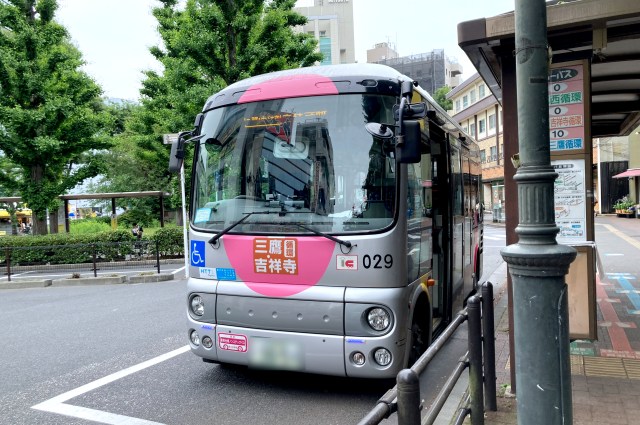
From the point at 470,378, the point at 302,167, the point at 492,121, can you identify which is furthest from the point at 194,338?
the point at 492,121

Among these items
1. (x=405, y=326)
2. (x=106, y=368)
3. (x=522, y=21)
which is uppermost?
(x=522, y=21)

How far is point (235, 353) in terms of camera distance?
4617mm

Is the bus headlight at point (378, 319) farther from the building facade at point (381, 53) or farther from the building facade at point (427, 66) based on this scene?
the building facade at point (381, 53)

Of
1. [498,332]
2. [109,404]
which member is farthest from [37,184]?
[498,332]

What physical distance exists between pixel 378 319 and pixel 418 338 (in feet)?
3.27

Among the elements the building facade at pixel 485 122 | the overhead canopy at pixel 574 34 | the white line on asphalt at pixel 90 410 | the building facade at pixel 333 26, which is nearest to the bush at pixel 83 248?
the white line on asphalt at pixel 90 410

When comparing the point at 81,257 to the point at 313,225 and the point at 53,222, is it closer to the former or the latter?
the point at 53,222

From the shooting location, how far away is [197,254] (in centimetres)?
498

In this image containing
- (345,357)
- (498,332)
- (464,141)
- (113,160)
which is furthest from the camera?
(113,160)

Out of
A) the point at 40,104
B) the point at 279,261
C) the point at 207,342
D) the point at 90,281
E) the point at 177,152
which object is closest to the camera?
the point at 279,261

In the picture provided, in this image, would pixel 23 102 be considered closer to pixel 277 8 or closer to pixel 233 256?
pixel 277 8

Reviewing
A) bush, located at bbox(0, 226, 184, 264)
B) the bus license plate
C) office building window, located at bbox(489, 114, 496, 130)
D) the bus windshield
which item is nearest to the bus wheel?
the bus license plate

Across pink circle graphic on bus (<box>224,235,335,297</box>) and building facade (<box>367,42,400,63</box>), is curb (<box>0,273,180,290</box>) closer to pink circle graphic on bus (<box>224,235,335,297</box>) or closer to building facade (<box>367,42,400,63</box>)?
pink circle graphic on bus (<box>224,235,335,297</box>)

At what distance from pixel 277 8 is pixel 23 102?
1086 cm
